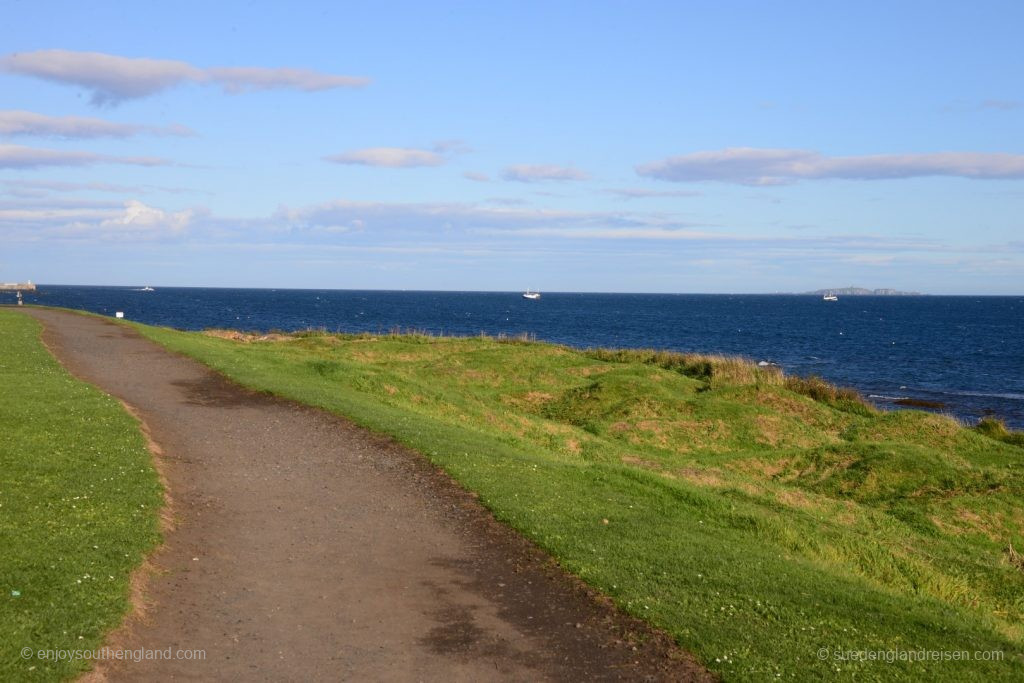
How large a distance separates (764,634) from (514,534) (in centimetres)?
474

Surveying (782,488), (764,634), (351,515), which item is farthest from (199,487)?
(782,488)

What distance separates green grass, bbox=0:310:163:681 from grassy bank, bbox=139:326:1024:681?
19.0ft

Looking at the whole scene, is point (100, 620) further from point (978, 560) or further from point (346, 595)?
point (978, 560)

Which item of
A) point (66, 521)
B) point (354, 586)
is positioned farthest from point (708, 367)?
point (66, 521)

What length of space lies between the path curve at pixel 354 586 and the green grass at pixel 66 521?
1.57 feet

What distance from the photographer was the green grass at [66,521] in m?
9.16

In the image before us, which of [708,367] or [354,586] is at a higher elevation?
[708,367]

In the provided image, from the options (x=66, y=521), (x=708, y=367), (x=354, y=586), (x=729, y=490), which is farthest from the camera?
(x=708, y=367)

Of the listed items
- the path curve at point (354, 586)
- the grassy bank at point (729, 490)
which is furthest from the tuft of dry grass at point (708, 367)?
the path curve at point (354, 586)

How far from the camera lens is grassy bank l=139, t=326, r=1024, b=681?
420 inches

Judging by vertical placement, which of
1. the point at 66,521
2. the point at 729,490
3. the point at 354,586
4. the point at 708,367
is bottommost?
the point at 729,490

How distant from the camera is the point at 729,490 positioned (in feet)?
70.9

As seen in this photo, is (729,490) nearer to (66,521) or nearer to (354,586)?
(354,586)

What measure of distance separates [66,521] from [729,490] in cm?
1482
